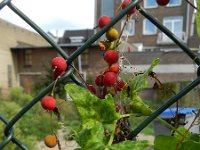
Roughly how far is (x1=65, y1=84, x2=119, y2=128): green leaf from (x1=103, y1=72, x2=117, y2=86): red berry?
0.10 feet

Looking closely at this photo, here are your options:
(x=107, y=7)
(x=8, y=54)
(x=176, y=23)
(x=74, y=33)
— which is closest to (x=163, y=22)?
(x=176, y=23)

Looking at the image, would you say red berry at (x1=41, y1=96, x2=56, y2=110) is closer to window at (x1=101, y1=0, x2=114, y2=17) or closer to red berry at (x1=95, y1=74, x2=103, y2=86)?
red berry at (x1=95, y1=74, x2=103, y2=86)

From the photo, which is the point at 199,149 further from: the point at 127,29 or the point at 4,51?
the point at 4,51

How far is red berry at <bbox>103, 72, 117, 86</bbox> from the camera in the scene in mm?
369

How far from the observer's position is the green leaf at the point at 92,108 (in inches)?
13.4

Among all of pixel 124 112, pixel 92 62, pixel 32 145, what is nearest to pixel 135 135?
pixel 124 112

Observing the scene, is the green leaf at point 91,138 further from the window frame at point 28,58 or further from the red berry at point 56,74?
the window frame at point 28,58

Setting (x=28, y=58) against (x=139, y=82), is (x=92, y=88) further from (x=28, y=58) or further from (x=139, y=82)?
(x=28, y=58)

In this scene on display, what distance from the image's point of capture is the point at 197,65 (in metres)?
0.39

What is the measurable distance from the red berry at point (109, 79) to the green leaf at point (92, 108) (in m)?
0.03

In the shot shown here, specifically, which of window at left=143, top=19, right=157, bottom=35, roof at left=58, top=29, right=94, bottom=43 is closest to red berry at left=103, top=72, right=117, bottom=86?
window at left=143, top=19, right=157, bottom=35

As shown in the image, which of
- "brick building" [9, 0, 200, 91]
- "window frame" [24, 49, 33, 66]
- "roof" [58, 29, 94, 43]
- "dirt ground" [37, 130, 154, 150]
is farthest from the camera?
"roof" [58, 29, 94, 43]

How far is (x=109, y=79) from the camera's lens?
369 millimetres

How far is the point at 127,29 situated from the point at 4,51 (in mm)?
15265
